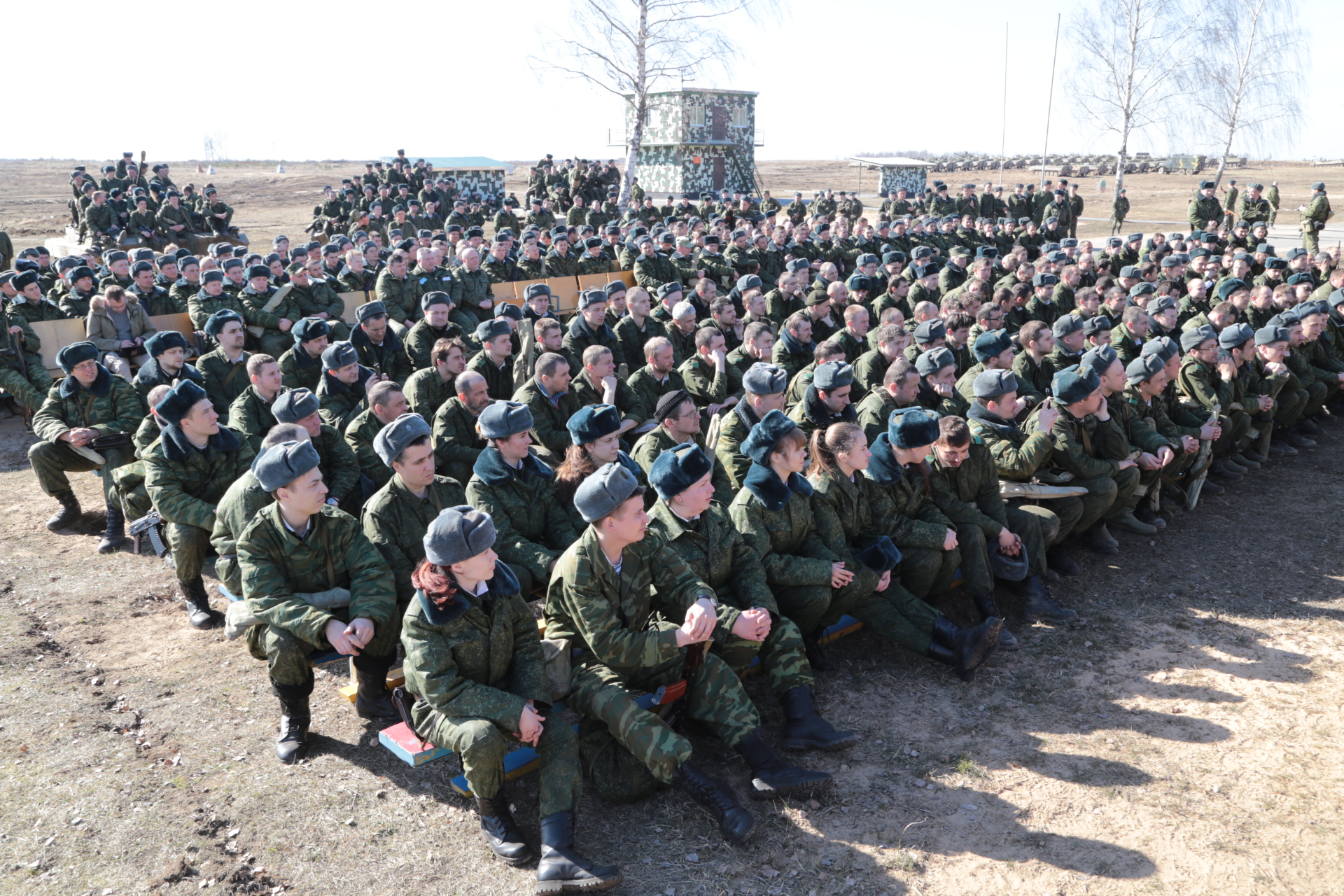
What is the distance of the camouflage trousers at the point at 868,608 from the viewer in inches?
198

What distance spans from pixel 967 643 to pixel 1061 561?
1.92m

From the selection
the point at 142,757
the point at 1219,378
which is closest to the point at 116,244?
the point at 142,757

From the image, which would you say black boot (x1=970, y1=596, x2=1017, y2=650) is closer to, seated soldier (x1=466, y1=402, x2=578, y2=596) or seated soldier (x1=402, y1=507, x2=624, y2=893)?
seated soldier (x1=466, y1=402, x2=578, y2=596)

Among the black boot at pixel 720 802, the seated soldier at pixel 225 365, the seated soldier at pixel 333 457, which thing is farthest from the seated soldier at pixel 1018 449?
the seated soldier at pixel 225 365

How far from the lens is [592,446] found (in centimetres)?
530

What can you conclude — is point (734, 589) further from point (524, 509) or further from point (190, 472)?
point (190, 472)

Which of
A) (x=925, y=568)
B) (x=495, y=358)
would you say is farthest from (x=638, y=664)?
(x=495, y=358)

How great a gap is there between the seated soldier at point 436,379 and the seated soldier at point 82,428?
8.04 ft

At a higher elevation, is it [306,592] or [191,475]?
[191,475]

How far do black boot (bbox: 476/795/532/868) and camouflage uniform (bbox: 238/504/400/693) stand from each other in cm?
116

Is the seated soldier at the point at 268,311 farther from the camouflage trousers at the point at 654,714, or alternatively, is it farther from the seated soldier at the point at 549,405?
the camouflage trousers at the point at 654,714

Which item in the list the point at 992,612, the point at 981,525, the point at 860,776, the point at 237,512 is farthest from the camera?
the point at 981,525

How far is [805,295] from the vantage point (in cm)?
1238

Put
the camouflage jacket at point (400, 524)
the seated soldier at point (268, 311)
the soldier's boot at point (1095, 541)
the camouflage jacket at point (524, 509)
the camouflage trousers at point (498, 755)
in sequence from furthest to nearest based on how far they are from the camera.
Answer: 1. the seated soldier at point (268, 311)
2. the soldier's boot at point (1095, 541)
3. the camouflage jacket at point (524, 509)
4. the camouflage jacket at point (400, 524)
5. the camouflage trousers at point (498, 755)
